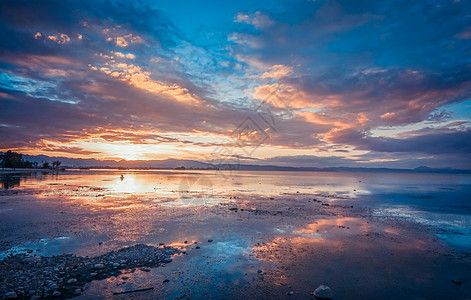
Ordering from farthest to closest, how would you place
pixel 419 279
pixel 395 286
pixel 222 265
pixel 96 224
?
pixel 96 224 → pixel 222 265 → pixel 419 279 → pixel 395 286

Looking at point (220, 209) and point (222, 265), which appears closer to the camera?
point (222, 265)

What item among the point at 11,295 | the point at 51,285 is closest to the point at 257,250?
the point at 51,285

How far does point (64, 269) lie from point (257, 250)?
25.9 feet

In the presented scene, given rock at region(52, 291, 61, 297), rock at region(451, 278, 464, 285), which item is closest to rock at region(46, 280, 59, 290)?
rock at region(52, 291, 61, 297)

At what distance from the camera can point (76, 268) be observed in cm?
918

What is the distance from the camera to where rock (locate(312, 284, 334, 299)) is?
7.79 m

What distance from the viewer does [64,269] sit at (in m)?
9.02

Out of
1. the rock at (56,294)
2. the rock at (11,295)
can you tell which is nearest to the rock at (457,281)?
the rock at (56,294)

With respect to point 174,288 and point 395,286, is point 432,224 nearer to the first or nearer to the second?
point 395,286

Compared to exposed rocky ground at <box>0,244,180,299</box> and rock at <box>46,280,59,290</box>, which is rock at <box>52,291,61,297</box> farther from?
rock at <box>46,280,59,290</box>

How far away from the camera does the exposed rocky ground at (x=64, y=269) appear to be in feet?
24.6

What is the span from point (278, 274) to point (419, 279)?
5229 millimetres

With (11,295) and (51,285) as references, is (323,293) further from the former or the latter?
(11,295)

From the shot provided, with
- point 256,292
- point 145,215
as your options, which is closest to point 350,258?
point 256,292
